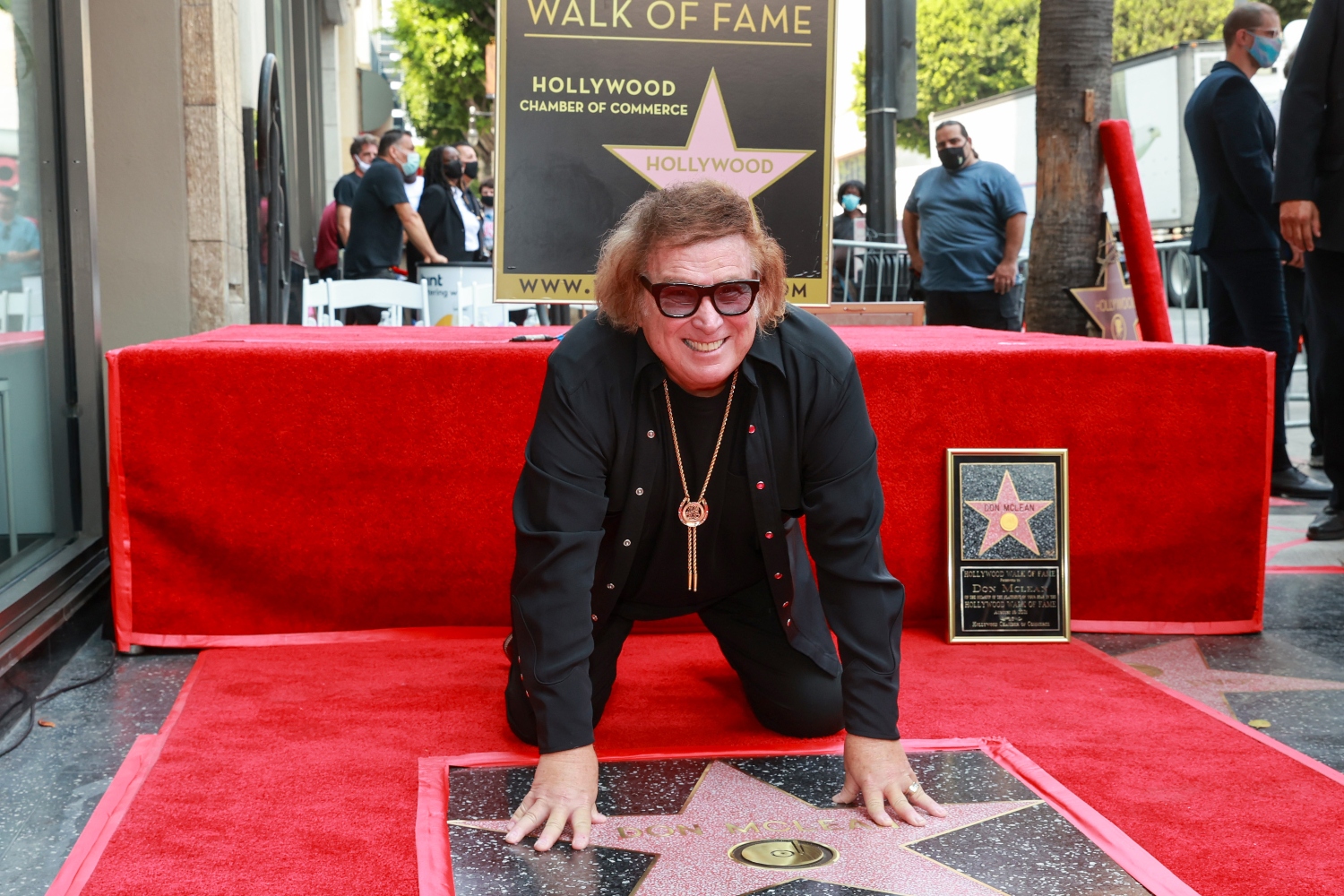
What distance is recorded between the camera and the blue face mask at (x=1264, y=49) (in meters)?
5.55

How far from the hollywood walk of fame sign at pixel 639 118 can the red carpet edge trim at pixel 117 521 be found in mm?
1139

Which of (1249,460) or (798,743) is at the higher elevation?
(1249,460)

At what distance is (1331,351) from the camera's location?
4.70 meters

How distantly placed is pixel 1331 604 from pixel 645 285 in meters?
2.85

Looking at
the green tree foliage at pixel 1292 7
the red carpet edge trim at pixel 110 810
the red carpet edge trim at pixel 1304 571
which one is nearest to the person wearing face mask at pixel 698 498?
the red carpet edge trim at pixel 110 810

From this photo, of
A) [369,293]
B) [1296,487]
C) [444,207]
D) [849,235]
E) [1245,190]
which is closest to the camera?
→ [1245,190]

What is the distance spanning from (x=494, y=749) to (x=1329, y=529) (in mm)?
3533

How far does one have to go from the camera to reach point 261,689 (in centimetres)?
309

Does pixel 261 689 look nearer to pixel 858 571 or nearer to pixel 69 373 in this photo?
pixel 69 373

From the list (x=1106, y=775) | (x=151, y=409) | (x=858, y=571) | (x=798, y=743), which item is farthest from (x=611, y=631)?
(x=151, y=409)

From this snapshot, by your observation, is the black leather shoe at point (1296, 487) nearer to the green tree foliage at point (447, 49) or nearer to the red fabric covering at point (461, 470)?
the red fabric covering at point (461, 470)

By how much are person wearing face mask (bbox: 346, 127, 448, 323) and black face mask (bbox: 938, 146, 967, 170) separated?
10.8 ft

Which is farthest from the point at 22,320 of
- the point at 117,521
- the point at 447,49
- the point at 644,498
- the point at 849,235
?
the point at 447,49

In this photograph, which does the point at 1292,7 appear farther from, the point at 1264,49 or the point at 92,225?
the point at 92,225
